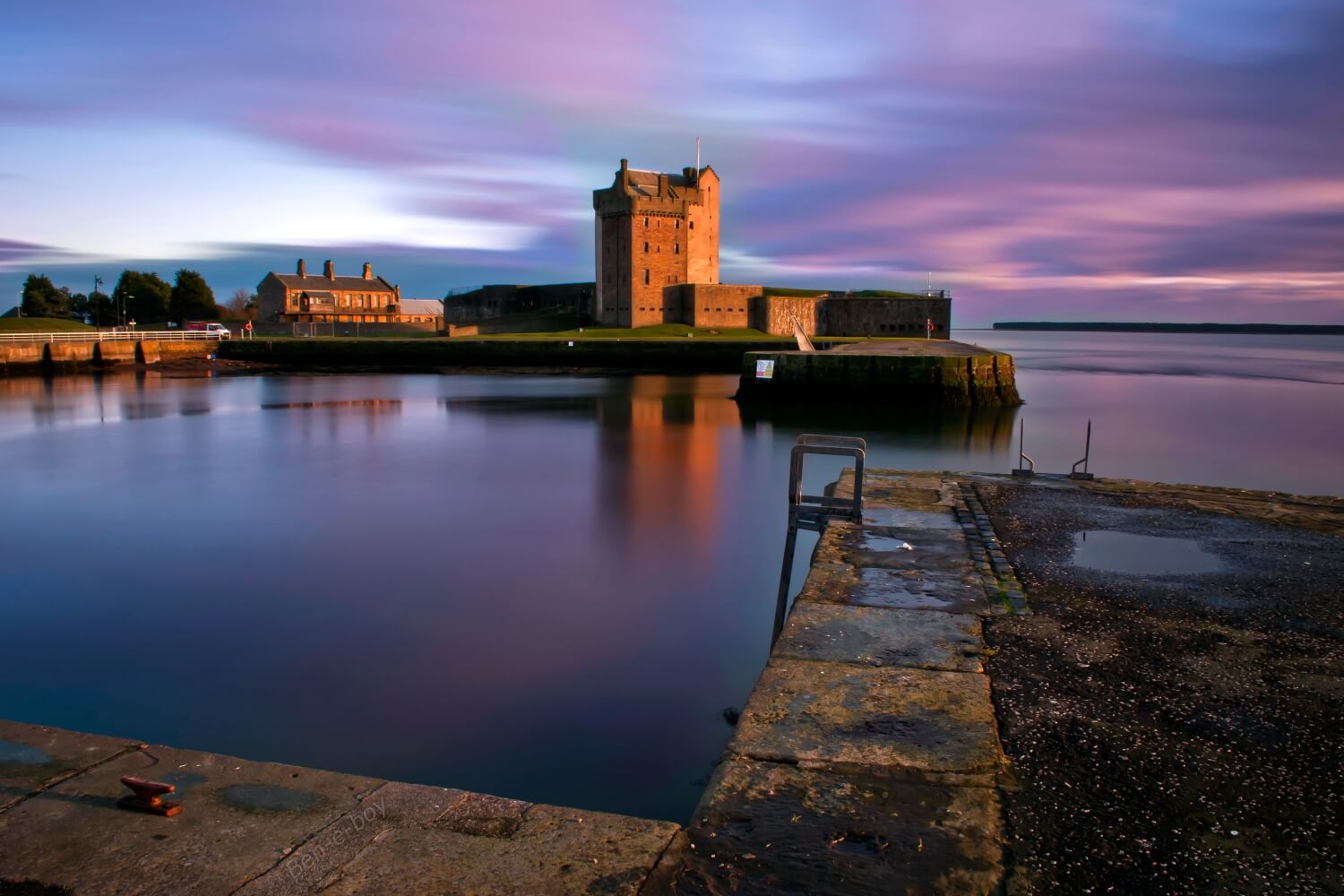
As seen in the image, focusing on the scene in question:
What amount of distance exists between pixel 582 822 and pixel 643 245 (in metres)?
55.0

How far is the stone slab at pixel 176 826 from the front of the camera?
105 inches

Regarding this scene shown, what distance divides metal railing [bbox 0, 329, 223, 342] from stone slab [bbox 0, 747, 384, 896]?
157 feet

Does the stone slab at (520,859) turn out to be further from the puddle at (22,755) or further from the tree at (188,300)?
the tree at (188,300)

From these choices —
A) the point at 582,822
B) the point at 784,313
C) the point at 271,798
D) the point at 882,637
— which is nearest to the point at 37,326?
the point at 784,313

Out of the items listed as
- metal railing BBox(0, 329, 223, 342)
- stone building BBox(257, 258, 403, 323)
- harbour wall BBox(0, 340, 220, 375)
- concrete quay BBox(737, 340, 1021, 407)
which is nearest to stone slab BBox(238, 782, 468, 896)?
concrete quay BBox(737, 340, 1021, 407)

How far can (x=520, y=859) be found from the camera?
107 inches

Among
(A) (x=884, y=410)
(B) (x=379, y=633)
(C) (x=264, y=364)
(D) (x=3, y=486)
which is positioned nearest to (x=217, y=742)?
(B) (x=379, y=633)

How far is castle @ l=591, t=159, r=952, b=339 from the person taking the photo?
56.0 metres

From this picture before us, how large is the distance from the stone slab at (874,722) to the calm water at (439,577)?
1392mm

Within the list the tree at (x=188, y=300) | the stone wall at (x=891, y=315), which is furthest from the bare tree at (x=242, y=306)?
the stone wall at (x=891, y=315)

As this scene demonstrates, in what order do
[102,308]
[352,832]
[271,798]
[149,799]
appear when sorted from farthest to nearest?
1. [102,308]
2. [271,798]
3. [149,799]
4. [352,832]

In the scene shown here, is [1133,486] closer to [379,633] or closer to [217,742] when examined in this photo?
[379,633]

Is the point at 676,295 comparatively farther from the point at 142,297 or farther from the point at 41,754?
the point at 41,754

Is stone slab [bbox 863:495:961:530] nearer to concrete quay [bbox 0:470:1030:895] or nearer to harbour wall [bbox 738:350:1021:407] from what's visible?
concrete quay [bbox 0:470:1030:895]
